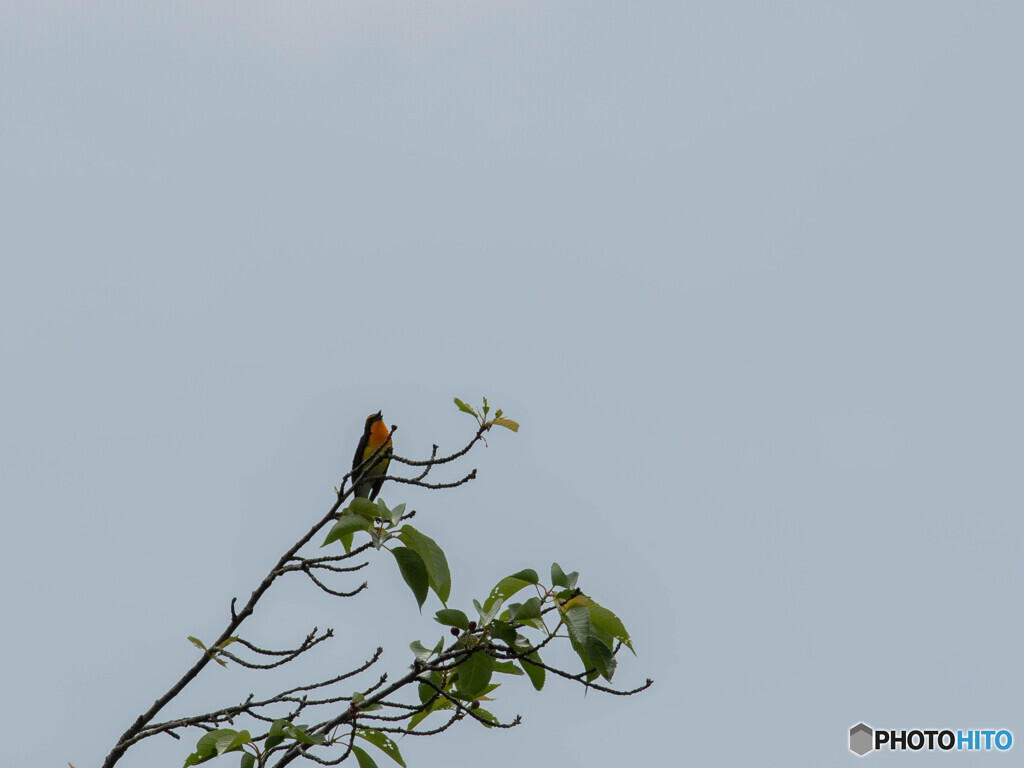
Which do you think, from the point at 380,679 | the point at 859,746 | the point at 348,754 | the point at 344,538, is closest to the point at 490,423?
the point at 344,538

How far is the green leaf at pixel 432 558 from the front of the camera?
13.6ft

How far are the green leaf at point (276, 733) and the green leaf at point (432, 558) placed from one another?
0.76 m

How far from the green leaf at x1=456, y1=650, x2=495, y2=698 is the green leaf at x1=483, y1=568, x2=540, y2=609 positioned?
19cm

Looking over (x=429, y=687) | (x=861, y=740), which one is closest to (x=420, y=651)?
(x=429, y=687)

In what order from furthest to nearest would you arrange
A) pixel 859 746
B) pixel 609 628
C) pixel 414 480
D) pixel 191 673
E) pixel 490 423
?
pixel 859 746
pixel 490 423
pixel 414 480
pixel 191 673
pixel 609 628

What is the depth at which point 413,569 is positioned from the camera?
4.12m

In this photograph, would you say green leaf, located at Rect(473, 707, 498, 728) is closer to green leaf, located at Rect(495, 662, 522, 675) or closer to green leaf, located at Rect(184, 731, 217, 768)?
green leaf, located at Rect(495, 662, 522, 675)

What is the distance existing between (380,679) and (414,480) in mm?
860

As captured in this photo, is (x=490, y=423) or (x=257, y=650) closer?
(x=257, y=650)

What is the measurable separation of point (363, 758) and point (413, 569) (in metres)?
0.74

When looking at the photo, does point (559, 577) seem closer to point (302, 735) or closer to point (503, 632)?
point (503, 632)

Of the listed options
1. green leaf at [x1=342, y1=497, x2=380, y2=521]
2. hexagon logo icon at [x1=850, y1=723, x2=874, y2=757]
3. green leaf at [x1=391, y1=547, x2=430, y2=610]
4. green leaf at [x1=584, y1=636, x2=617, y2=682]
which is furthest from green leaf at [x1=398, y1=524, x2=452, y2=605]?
hexagon logo icon at [x1=850, y1=723, x2=874, y2=757]

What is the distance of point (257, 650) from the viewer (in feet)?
14.6

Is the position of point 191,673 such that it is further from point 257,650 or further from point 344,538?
point 344,538
